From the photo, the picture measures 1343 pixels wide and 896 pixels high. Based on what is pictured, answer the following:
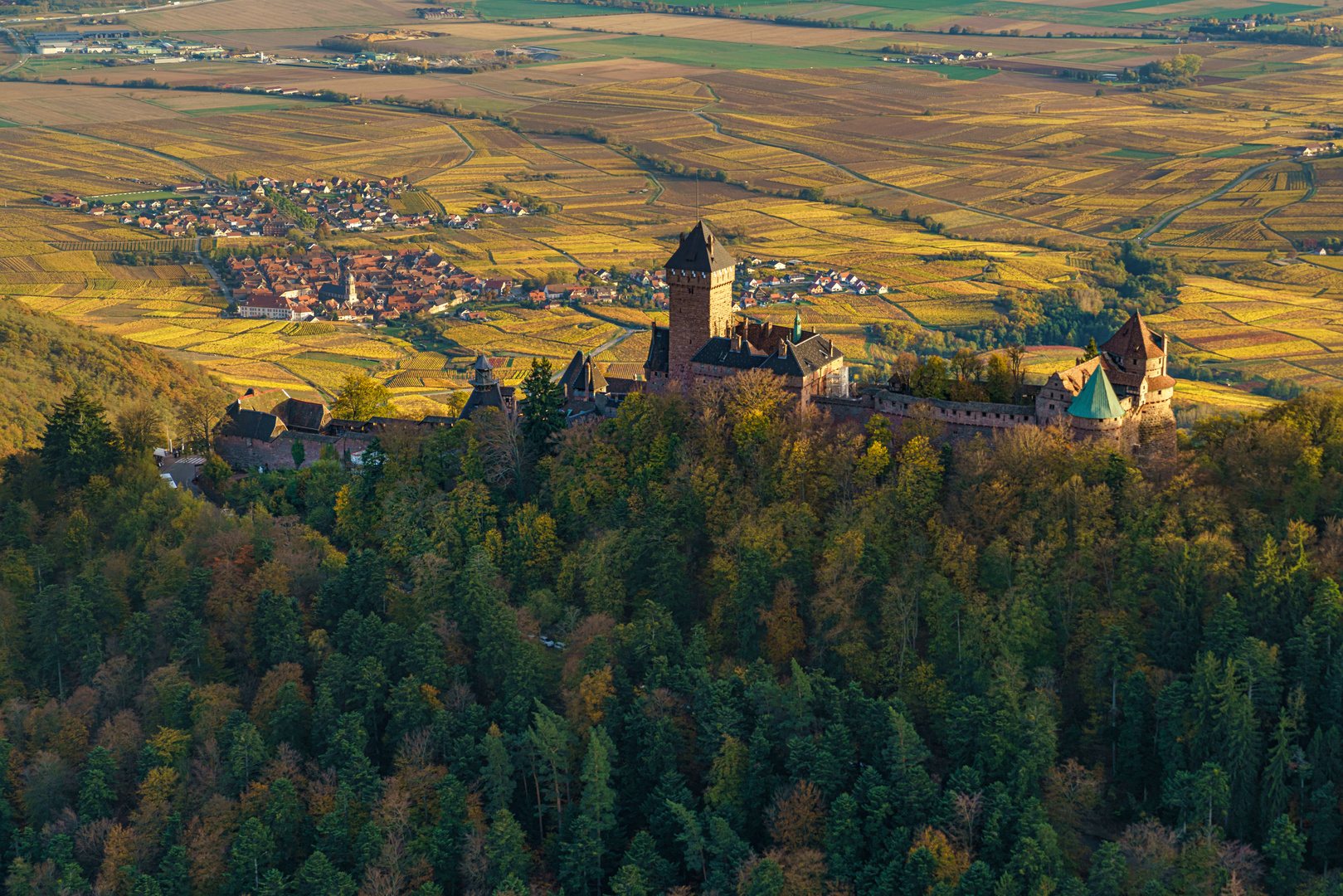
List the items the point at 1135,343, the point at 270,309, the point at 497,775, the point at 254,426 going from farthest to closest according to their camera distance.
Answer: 1. the point at 270,309
2. the point at 254,426
3. the point at 1135,343
4. the point at 497,775

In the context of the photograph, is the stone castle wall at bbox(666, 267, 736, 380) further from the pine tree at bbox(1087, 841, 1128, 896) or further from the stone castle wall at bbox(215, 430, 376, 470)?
the pine tree at bbox(1087, 841, 1128, 896)

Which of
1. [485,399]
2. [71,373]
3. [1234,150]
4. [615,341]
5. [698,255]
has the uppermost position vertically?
[698,255]

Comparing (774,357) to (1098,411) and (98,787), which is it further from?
(98,787)

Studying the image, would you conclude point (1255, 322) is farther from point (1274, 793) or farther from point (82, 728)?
point (82, 728)

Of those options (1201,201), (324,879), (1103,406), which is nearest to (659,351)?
(1103,406)

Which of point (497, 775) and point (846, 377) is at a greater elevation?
point (846, 377)

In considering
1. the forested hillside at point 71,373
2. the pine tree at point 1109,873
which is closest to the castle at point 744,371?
the pine tree at point 1109,873

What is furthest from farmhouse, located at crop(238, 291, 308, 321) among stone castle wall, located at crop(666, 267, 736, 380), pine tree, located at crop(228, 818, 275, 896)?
pine tree, located at crop(228, 818, 275, 896)

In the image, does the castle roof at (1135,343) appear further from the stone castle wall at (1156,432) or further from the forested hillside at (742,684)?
the forested hillside at (742,684)
